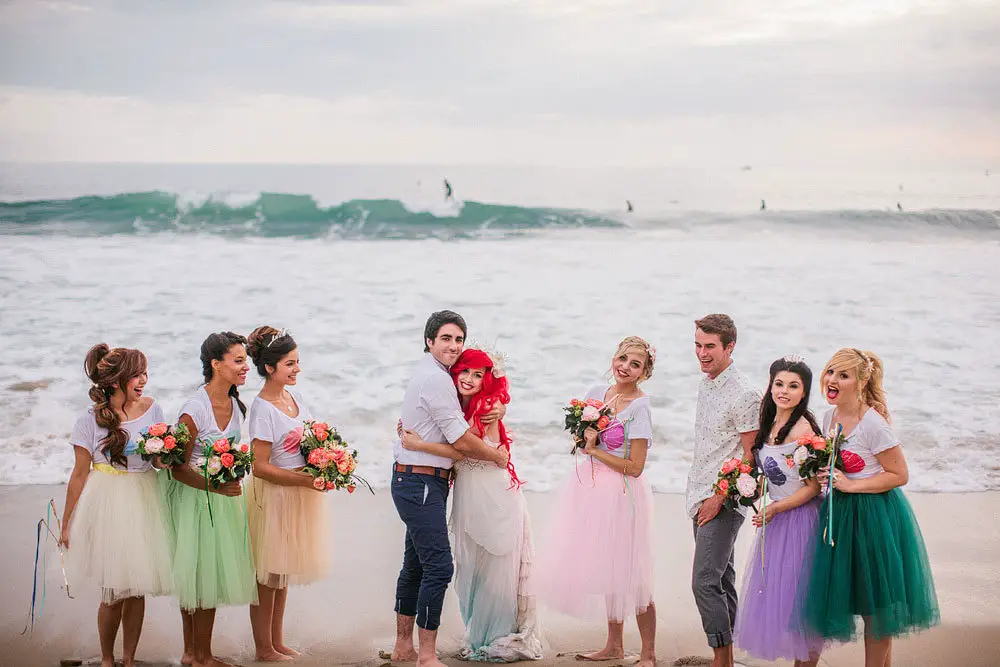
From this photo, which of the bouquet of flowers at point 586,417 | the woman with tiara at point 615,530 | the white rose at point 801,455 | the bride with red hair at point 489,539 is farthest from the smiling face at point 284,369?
the white rose at point 801,455

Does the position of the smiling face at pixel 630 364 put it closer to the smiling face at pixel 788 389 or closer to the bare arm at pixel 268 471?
the smiling face at pixel 788 389

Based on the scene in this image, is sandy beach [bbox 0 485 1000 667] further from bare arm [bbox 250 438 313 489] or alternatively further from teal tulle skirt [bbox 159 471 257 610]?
bare arm [bbox 250 438 313 489]

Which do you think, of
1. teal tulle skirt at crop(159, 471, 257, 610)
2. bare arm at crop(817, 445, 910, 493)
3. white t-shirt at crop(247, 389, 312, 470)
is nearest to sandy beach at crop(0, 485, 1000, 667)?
teal tulle skirt at crop(159, 471, 257, 610)

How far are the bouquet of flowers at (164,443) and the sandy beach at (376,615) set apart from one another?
76 cm

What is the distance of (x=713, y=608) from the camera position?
403cm

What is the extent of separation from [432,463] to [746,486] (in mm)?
1328

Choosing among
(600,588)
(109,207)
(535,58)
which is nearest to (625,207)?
(535,58)

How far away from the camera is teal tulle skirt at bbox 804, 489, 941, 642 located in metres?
3.81

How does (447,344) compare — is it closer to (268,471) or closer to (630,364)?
(630,364)

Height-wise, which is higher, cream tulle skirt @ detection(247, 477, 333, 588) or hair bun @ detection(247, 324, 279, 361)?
hair bun @ detection(247, 324, 279, 361)

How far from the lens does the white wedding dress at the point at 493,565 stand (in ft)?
14.1

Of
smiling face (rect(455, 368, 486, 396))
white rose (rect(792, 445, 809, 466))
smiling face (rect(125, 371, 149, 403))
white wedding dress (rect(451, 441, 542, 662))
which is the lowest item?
white wedding dress (rect(451, 441, 542, 662))

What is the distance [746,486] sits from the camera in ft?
12.5

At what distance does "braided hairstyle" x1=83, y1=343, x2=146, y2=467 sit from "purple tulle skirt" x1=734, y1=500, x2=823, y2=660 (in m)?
2.71
